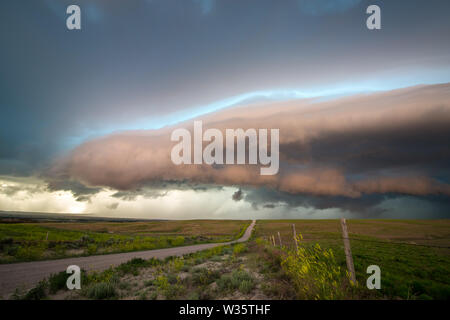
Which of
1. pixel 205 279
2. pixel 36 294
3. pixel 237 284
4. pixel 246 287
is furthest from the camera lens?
pixel 205 279

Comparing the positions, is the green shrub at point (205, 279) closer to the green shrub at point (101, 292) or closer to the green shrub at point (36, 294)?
the green shrub at point (101, 292)

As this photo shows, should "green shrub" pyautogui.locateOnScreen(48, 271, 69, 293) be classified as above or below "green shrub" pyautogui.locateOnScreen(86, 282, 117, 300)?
below

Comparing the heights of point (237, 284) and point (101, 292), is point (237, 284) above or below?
above

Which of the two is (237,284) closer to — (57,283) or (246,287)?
(246,287)

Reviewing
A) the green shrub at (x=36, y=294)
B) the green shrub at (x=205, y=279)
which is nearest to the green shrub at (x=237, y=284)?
the green shrub at (x=205, y=279)

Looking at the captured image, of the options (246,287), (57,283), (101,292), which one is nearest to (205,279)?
(246,287)

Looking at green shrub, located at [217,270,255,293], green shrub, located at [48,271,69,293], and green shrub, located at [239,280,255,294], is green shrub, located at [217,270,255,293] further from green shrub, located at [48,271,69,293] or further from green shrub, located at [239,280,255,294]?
green shrub, located at [48,271,69,293]

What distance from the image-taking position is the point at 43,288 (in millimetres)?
8664

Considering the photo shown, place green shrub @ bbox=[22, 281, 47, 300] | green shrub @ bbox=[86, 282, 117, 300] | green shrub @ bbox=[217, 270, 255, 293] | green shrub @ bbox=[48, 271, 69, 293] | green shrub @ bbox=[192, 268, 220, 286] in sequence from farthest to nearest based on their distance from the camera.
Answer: green shrub @ bbox=[192, 268, 220, 286] < green shrub @ bbox=[48, 271, 69, 293] < green shrub @ bbox=[86, 282, 117, 300] < green shrub @ bbox=[217, 270, 255, 293] < green shrub @ bbox=[22, 281, 47, 300]

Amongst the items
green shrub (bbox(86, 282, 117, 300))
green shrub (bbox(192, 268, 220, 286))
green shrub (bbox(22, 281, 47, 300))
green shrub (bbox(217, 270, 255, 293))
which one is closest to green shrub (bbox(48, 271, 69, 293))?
green shrub (bbox(22, 281, 47, 300))
